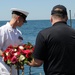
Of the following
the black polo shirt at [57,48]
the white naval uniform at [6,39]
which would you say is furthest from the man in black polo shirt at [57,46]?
the white naval uniform at [6,39]

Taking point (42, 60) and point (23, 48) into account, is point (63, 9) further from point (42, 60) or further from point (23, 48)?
point (23, 48)

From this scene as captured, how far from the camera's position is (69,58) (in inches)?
173

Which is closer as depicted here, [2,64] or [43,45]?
[43,45]

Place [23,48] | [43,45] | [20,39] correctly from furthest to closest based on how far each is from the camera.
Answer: [20,39], [23,48], [43,45]

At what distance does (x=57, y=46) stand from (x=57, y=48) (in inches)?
1.0

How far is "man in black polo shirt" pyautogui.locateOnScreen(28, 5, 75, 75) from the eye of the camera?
14.2ft

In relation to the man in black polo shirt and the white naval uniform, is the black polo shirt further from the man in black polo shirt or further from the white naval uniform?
the white naval uniform

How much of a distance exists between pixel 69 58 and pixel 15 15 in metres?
1.58

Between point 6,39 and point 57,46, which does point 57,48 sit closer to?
point 57,46

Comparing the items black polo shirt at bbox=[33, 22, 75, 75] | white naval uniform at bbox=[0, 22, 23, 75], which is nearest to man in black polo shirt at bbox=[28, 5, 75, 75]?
black polo shirt at bbox=[33, 22, 75, 75]

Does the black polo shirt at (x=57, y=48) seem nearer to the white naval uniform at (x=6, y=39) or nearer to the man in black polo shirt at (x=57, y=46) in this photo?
the man in black polo shirt at (x=57, y=46)

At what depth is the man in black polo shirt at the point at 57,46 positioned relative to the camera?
433 cm

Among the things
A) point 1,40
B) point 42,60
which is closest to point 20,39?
point 1,40

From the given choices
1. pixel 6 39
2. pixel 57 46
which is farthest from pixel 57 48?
pixel 6 39
